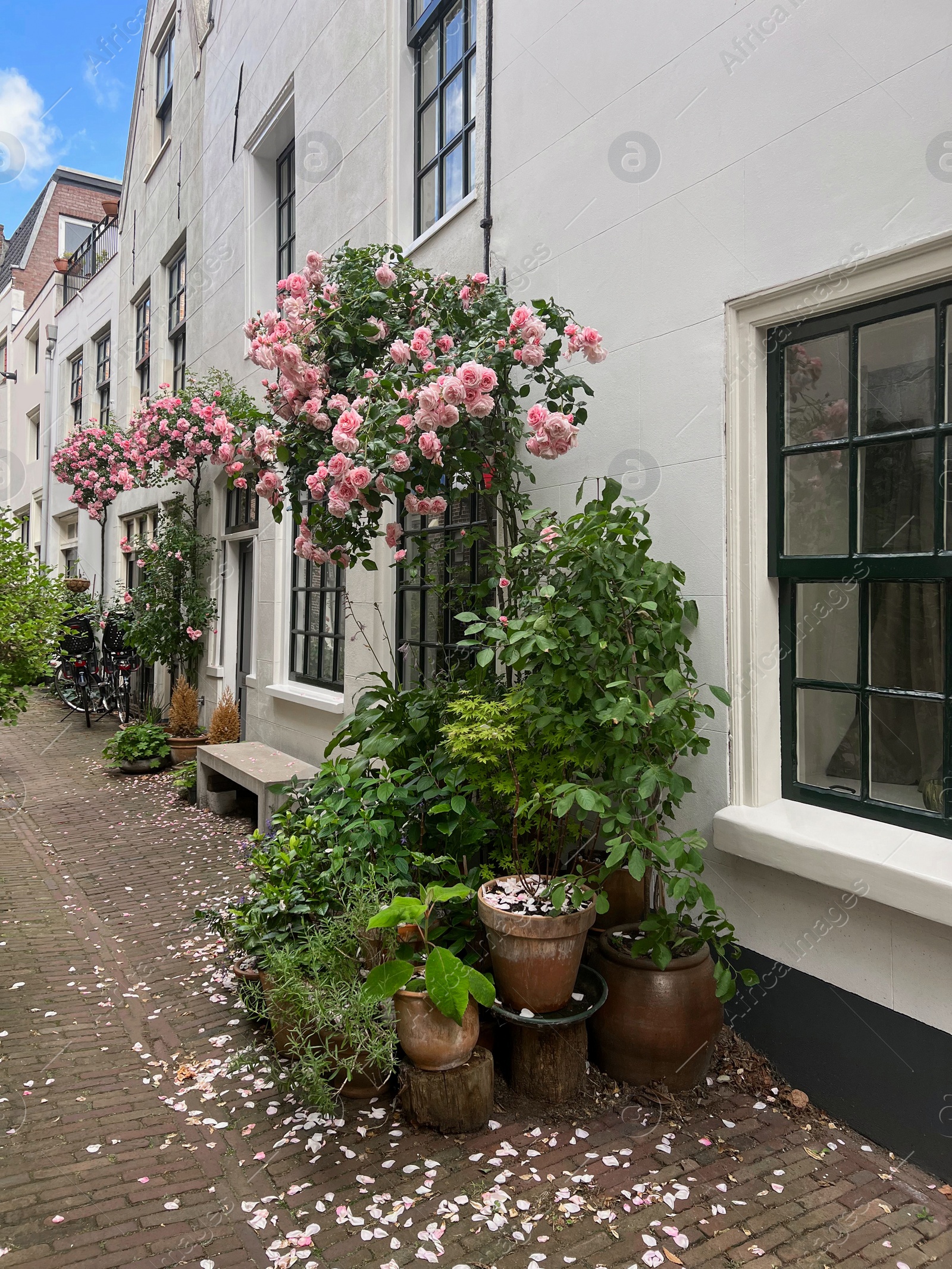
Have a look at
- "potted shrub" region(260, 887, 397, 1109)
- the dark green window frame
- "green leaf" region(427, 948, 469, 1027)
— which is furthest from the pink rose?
"green leaf" region(427, 948, 469, 1027)

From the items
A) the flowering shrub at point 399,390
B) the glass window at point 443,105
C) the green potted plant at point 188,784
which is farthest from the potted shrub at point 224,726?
the glass window at point 443,105

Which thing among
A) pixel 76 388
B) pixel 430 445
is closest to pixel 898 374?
pixel 430 445

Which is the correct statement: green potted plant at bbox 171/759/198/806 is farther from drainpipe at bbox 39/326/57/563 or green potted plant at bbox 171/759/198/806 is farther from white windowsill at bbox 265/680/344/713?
drainpipe at bbox 39/326/57/563

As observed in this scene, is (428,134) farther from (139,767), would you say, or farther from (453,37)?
(139,767)

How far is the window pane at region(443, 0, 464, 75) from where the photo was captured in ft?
18.7

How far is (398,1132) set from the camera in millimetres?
2955

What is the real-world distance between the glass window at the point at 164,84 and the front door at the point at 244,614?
7.50 metres

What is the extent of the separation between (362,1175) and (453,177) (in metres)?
5.83

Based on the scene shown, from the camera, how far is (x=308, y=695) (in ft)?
24.9

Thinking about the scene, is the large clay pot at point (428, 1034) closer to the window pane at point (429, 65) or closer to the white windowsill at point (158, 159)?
the window pane at point (429, 65)

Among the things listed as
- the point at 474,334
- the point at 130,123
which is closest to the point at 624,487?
the point at 474,334

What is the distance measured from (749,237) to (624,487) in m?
1.14

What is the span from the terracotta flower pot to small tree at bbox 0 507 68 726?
420 centimetres

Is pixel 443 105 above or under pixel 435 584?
above
